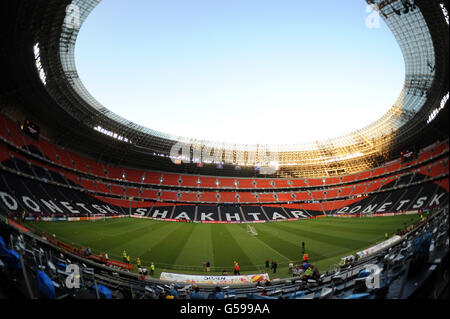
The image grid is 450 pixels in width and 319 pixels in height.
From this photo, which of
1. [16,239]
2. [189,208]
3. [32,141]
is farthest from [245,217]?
[32,141]

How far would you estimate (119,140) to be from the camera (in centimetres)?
3725

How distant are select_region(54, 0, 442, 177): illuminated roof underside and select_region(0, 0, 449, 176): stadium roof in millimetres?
126

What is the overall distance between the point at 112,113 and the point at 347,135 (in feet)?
173

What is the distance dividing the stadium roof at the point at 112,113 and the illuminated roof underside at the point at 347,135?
0.13 metres

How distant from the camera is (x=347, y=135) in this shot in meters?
45.7

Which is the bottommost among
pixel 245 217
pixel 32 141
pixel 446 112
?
pixel 245 217

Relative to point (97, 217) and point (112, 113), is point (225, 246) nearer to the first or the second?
point (97, 217)

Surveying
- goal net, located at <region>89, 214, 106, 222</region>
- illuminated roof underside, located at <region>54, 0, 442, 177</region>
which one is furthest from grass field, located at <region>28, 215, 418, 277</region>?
illuminated roof underside, located at <region>54, 0, 442, 177</region>

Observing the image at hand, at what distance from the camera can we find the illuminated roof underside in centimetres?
1658

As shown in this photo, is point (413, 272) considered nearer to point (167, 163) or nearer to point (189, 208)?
point (189, 208)

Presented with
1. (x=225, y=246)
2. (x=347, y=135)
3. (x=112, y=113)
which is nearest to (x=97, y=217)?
(x=112, y=113)

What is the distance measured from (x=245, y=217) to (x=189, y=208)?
12.0m

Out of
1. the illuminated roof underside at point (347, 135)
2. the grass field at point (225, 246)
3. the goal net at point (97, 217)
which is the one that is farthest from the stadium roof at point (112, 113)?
the goal net at point (97, 217)

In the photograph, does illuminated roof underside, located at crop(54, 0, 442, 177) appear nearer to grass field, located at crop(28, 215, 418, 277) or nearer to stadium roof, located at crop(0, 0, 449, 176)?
stadium roof, located at crop(0, 0, 449, 176)
